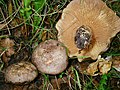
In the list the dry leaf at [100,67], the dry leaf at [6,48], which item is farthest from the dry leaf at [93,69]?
the dry leaf at [6,48]

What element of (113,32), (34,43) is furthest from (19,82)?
(113,32)

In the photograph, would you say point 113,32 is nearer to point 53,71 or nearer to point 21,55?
point 53,71

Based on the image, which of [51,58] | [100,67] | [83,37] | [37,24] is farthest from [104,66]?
[37,24]

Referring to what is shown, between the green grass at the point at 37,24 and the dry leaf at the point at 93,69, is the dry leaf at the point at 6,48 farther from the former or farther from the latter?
the dry leaf at the point at 93,69

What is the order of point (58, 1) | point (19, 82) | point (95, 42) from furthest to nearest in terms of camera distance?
point (58, 1) → point (95, 42) → point (19, 82)

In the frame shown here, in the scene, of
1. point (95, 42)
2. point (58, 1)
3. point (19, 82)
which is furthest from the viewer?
point (58, 1)

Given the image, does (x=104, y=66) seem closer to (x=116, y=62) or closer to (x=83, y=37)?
(x=116, y=62)

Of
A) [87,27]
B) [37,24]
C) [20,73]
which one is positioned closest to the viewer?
[20,73]
